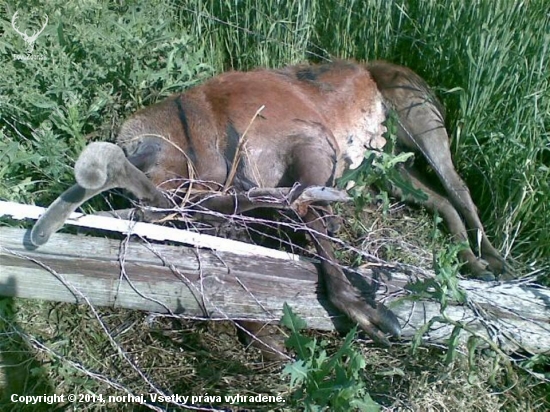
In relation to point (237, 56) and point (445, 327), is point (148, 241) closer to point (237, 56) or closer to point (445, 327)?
point (445, 327)

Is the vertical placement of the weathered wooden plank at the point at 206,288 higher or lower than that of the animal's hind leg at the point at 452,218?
higher

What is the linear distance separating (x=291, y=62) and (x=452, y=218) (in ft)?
5.85

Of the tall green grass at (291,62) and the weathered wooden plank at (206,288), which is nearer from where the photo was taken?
the weathered wooden plank at (206,288)

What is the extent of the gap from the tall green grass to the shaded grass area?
0.04ft

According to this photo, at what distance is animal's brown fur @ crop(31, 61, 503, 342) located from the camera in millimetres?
3432

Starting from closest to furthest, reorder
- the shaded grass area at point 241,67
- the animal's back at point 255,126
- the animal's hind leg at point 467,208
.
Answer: the shaded grass area at point 241,67 → the animal's back at point 255,126 → the animal's hind leg at point 467,208

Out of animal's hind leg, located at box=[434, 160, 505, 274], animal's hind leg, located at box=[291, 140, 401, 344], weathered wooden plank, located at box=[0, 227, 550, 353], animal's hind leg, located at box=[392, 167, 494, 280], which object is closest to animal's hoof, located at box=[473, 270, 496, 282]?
animal's hind leg, located at box=[392, 167, 494, 280]

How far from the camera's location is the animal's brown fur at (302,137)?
3432 mm

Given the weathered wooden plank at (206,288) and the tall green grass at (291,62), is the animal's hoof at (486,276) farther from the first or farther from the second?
the weathered wooden plank at (206,288)

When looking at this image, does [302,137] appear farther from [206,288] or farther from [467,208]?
[206,288]

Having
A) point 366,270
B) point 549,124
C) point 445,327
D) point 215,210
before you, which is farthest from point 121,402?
point 549,124

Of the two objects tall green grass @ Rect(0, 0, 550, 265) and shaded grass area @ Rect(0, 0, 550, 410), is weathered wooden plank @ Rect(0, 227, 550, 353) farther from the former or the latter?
tall green grass @ Rect(0, 0, 550, 265)

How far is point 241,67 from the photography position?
5.27m

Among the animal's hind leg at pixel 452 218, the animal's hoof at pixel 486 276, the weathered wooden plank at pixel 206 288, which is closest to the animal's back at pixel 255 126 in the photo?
the animal's hind leg at pixel 452 218
